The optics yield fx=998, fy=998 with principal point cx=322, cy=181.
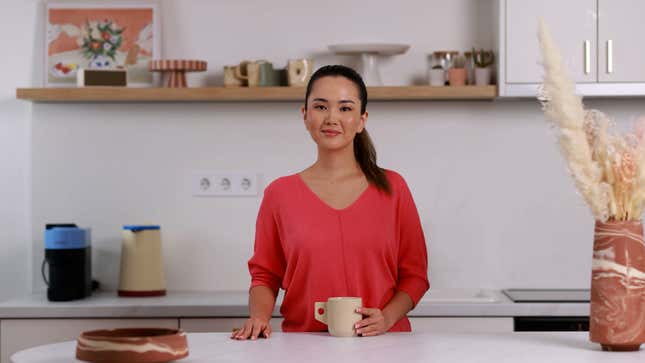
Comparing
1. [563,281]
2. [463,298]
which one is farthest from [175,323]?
[563,281]

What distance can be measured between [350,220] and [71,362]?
81 cm

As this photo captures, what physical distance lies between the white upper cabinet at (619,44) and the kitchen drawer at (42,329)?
1749 mm

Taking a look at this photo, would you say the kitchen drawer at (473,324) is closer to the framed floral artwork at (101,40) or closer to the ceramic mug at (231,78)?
the ceramic mug at (231,78)

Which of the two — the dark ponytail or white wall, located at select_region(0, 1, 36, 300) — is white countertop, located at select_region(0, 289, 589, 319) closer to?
white wall, located at select_region(0, 1, 36, 300)

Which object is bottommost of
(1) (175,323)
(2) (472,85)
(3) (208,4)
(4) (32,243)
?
(1) (175,323)

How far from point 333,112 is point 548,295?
1569 millimetres

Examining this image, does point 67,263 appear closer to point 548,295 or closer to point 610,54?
point 548,295

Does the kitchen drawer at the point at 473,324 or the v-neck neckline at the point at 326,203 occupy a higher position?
the v-neck neckline at the point at 326,203

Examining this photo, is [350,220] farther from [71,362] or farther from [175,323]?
[175,323]

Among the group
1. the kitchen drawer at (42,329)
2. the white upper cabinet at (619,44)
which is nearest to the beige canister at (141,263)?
the kitchen drawer at (42,329)

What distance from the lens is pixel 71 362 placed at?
1.82m

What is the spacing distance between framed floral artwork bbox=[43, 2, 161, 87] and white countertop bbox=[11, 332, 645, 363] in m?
1.87

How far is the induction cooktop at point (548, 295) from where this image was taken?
11.2ft

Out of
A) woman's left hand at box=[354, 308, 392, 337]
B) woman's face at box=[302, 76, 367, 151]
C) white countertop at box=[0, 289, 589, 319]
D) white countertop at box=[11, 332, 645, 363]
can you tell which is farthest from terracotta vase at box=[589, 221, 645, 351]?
white countertop at box=[0, 289, 589, 319]
